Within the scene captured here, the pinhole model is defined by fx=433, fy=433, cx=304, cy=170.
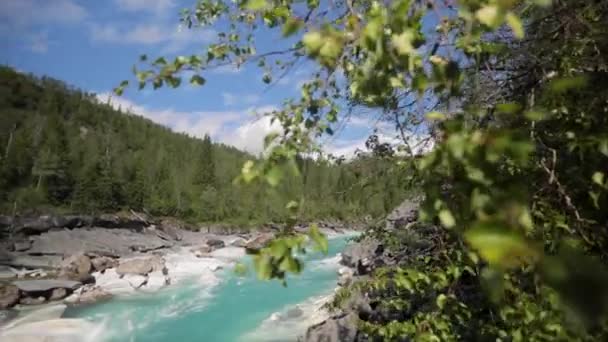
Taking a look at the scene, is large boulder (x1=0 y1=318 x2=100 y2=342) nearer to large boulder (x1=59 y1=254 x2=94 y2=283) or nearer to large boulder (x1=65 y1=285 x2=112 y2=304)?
large boulder (x1=65 y1=285 x2=112 y2=304)

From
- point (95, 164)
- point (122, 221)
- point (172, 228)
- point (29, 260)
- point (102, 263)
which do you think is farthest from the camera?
point (95, 164)

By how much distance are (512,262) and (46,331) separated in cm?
1831

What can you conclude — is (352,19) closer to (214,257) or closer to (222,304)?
(222,304)

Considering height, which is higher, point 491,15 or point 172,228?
point 491,15

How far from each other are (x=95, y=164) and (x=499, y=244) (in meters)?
60.7

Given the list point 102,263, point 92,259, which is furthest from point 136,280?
point 92,259

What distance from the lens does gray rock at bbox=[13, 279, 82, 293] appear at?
20938mm

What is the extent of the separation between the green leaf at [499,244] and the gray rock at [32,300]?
80.2 feet

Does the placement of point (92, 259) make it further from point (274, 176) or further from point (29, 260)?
point (274, 176)

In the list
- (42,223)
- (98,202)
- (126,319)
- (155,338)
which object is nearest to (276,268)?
(155,338)

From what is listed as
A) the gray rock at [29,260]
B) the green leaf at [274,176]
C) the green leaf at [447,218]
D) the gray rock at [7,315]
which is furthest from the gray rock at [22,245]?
the green leaf at [447,218]

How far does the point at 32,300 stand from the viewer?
67.5 ft

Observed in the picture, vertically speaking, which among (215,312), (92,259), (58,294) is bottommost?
(215,312)

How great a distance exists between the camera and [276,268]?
1017mm
